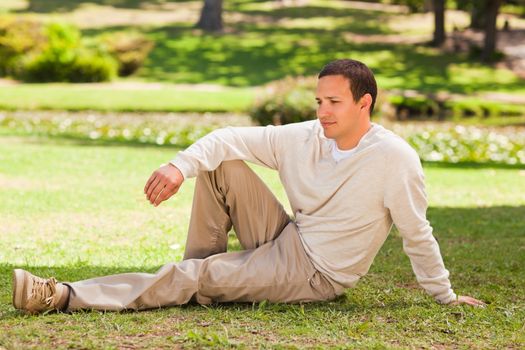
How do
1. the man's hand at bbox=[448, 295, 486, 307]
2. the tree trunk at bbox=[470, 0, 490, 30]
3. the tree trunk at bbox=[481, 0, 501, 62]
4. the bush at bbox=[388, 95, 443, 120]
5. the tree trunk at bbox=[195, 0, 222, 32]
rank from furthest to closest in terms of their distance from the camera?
the tree trunk at bbox=[470, 0, 490, 30], the tree trunk at bbox=[195, 0, 222, 32], the tree trunk at bbox=[481, 0, 501, 62], the bush at bbox=[388, 95, 443, 120], the man's hand at bbox=[448, 295, 486, 307]

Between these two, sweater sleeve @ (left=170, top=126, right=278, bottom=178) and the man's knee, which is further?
the man's knee

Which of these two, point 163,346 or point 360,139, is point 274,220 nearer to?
point 360,139

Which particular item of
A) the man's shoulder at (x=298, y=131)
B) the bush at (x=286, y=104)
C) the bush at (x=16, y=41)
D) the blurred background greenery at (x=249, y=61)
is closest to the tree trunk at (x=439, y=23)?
the blurred background greenery at (x=249, y=61)

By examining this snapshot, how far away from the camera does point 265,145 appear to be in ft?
16.4

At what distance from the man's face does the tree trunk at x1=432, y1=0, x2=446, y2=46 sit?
30.6 metres

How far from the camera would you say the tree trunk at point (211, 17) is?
36.0 meters

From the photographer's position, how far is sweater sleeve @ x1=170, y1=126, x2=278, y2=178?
4.73m

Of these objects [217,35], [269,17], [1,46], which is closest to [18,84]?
A: [1,46]

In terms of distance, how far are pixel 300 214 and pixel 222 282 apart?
549mm

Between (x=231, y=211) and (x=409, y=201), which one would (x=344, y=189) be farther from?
(x=231, y=211)

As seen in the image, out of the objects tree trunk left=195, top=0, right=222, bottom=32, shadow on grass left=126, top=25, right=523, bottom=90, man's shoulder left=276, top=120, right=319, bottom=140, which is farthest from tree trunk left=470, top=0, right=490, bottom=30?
man's shoulder left=276, top=120, right=319, bottom=140

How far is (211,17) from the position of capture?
120ft

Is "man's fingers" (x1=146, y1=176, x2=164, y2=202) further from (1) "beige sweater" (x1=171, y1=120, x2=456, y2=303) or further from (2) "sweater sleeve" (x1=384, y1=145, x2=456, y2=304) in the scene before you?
(2) "sweater sleeve" (x1=384, y1=145, x2=456, y2=304)

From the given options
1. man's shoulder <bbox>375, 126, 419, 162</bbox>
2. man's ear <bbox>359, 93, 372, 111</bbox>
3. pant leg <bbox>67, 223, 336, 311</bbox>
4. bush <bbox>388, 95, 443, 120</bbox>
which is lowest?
bush <bbox>388, 95, 443, 120</bbox>
